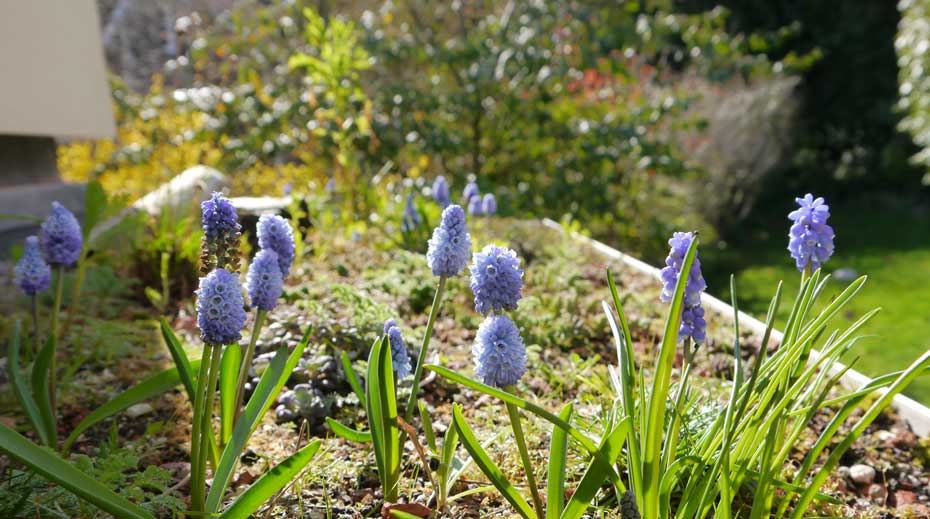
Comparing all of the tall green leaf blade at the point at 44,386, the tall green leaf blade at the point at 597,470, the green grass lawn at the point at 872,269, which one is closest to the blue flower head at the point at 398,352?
the tall green leaf blade at the point at 597,470

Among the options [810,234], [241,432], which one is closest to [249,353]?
[241,432]

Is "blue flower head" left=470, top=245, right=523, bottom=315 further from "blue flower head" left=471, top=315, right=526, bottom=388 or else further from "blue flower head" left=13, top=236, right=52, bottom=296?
"blue flower head" left=13, top=236, right=52, bottom=296

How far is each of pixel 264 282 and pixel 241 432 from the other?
0.29 metres

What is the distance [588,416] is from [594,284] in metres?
1.57

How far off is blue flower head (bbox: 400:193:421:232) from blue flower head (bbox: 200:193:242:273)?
233cm

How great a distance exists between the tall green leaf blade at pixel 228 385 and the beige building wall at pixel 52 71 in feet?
11.4

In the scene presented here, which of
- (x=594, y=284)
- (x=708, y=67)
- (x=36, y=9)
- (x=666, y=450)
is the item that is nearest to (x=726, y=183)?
(x=708, y=67)

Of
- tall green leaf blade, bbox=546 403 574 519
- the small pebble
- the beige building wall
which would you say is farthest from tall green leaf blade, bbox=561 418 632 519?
the beige building wall

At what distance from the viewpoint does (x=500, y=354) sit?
1281 millimetres

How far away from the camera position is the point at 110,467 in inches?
58.6

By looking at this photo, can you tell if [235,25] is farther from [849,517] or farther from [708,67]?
[849,517]

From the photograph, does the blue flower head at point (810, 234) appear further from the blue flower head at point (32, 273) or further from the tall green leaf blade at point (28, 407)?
the blue flower head at point (32, 273)

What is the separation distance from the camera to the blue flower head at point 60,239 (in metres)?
1.97

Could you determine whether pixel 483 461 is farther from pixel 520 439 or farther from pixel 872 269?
pixel 872 269
